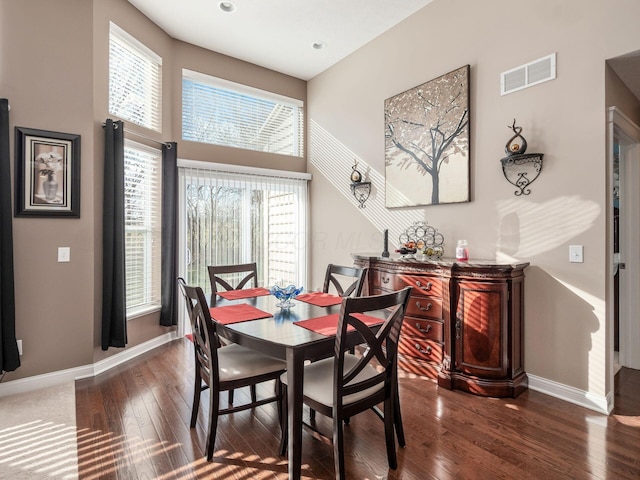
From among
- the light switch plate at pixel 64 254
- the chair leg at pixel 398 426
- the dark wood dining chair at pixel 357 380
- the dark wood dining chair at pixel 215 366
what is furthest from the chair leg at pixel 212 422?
the light switch plate at pixel 64 254

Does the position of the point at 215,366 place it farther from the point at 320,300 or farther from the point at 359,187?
the point at 359,187

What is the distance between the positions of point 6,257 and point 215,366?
6.54 feet

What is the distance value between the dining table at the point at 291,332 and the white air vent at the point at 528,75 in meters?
2.31

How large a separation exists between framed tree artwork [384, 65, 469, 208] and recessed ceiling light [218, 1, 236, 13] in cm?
189

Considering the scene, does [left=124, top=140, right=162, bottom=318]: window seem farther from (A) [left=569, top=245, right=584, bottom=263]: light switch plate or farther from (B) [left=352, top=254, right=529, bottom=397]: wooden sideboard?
(A) [left=569, top=245, right=584, bottom=263]: light switch plate

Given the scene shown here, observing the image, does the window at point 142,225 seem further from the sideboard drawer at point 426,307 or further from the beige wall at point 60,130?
the sideboard drawer at point 426,307

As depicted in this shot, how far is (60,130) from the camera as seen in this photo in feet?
10.0

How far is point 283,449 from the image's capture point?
208cm

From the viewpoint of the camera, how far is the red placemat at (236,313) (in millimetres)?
2146

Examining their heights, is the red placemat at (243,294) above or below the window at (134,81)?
below

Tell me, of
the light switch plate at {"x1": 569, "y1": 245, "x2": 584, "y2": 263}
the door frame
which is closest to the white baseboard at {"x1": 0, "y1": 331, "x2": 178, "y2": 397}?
the light switch plate at {"x1": 569, "y1": 245, "x2": 584, "y2": 263}

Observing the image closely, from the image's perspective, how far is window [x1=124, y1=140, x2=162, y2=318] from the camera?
375 cm

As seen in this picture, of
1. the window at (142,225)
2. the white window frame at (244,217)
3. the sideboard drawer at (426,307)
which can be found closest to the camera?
the sideboard drawer at (426,307)

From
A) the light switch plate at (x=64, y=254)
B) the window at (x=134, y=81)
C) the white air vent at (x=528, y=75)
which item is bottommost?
the light switch plate at (x=64, y=254)
